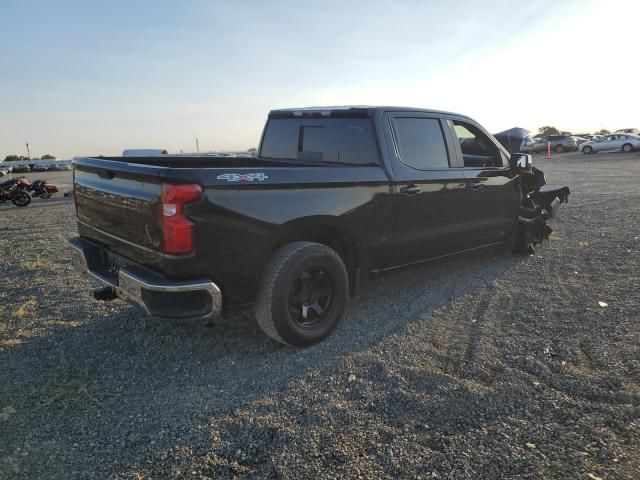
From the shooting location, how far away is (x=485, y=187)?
207 inches

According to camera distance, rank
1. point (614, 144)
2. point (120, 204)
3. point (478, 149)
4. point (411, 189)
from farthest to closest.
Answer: point (614, 144) < point (478, 149) < point (411, 189) < point (120, 204)

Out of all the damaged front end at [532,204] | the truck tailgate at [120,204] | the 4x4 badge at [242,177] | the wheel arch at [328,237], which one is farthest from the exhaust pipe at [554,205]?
the truck tailgate at [120,204]

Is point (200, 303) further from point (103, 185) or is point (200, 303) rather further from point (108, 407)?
point (103, 185)

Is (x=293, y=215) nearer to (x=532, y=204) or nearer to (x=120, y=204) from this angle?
(x=120, y=204)

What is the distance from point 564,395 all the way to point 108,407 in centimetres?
286

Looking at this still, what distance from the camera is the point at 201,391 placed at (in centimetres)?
318

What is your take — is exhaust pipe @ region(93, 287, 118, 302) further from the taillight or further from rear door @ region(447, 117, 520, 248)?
rear door @ region(447, 117, 520, 248)

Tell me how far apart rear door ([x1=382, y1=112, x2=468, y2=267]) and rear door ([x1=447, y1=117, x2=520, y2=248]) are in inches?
6.3

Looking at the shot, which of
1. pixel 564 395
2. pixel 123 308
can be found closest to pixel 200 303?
pixel 123 308

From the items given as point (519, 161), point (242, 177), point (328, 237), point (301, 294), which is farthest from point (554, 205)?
point (242, 177)

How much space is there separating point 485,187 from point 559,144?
41498 millimetres

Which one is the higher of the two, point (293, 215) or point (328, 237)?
point (293, 215)

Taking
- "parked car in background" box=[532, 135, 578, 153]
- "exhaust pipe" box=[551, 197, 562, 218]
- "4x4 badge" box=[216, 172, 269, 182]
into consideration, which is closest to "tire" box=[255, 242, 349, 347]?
"4x4 badge" box=[216, 172, 269, 182]

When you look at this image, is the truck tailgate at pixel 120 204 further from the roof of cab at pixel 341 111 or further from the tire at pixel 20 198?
the tire at pixel 20 198
